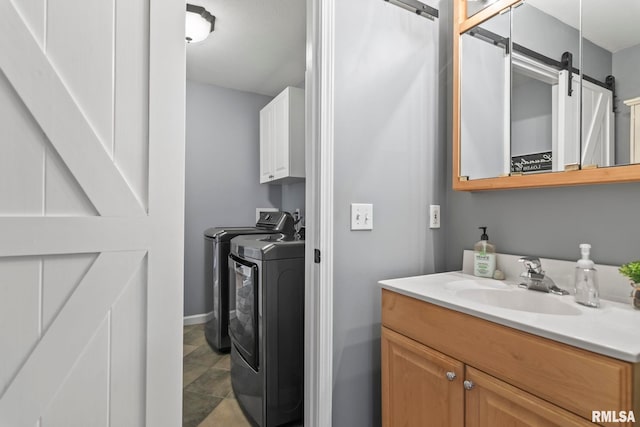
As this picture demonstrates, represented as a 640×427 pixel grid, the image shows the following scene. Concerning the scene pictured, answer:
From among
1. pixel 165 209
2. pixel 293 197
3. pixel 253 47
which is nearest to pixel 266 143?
pixel 293 197

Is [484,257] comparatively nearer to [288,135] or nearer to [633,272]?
[633,272]

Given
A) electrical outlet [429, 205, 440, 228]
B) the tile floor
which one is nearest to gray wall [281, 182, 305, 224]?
the tile floor

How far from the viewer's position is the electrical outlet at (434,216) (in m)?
1.67

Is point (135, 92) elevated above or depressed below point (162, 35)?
below

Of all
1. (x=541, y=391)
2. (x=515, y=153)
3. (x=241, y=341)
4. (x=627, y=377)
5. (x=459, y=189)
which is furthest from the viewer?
(x=241, y=341)

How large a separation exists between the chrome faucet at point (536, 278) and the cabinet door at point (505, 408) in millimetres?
481

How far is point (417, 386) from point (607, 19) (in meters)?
1.50

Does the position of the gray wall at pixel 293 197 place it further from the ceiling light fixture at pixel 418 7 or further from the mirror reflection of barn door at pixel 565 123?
the mirror reflection of barn door at pixel 565 123

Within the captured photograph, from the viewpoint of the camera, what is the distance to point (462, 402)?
992 mm

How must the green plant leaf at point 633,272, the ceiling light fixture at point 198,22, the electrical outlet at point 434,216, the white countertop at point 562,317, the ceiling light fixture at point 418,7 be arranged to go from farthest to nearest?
the ceiling light fixture at point 198,22
the electrical outlet at point 434,216
the ceiling light fixture at point 418,7
the green plant leaf at point 633,272
the white countertop at point 562,317

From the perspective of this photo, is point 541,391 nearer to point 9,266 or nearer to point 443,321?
point 443,321

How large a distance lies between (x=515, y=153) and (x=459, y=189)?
283 millimetres

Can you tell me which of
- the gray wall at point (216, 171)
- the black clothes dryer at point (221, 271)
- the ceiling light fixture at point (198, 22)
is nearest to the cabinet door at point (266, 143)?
the gray wall at point (216, 171)

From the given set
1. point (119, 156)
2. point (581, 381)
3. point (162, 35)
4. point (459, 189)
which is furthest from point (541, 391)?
point (162, 35)
